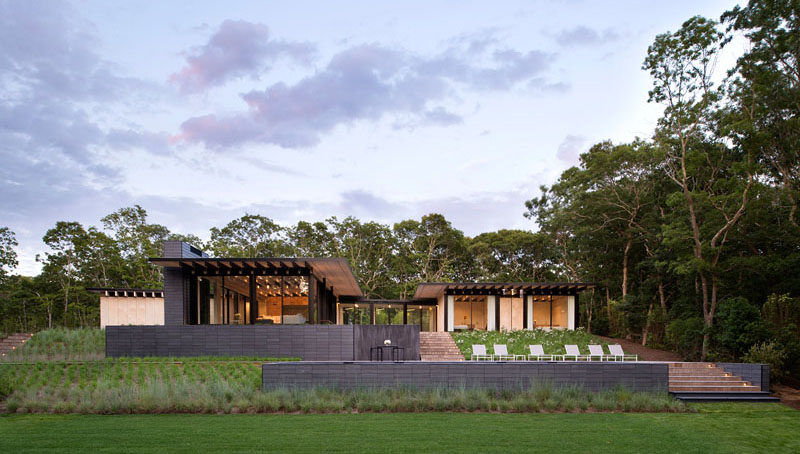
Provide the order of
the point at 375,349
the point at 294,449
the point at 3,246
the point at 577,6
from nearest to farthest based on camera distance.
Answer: the point at 294,449 → the point at 577,6 → the point at 375,349 → the point at 3,246

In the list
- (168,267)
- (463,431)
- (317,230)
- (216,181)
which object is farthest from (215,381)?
(317,230)

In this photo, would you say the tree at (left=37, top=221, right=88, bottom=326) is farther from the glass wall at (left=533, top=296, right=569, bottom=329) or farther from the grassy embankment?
the glass wall at (left=533, top=296, right=569, bottom=329)

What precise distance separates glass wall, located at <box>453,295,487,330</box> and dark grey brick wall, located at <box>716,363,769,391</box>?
16844 mm

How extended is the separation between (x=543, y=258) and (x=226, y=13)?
1316 inches

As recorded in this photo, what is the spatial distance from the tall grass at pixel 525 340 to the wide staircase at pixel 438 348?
0.28 meters

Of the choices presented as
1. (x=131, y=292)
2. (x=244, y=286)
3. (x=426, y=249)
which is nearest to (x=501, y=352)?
(x=244, y=286)

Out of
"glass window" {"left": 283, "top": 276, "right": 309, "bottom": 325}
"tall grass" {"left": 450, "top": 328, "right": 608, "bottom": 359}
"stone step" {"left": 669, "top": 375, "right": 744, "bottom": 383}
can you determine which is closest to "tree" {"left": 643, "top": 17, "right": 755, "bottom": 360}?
"stone step" {"left": 669, "top": 375, "right": 744, "bottom": 383}

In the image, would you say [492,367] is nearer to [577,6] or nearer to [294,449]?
[294,449]

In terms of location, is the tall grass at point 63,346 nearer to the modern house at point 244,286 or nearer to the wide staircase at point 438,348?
the modern house at point 244,286

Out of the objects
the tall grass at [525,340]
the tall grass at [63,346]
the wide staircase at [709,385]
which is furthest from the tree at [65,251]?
the wide staircase at [709,385]

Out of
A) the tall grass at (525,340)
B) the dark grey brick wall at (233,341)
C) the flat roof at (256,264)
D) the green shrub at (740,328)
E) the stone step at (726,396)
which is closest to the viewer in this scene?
the stone step at (726,396)

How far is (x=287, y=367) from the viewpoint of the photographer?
11.0 m

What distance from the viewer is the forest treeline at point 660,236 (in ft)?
56.4

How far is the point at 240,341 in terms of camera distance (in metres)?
16.7
